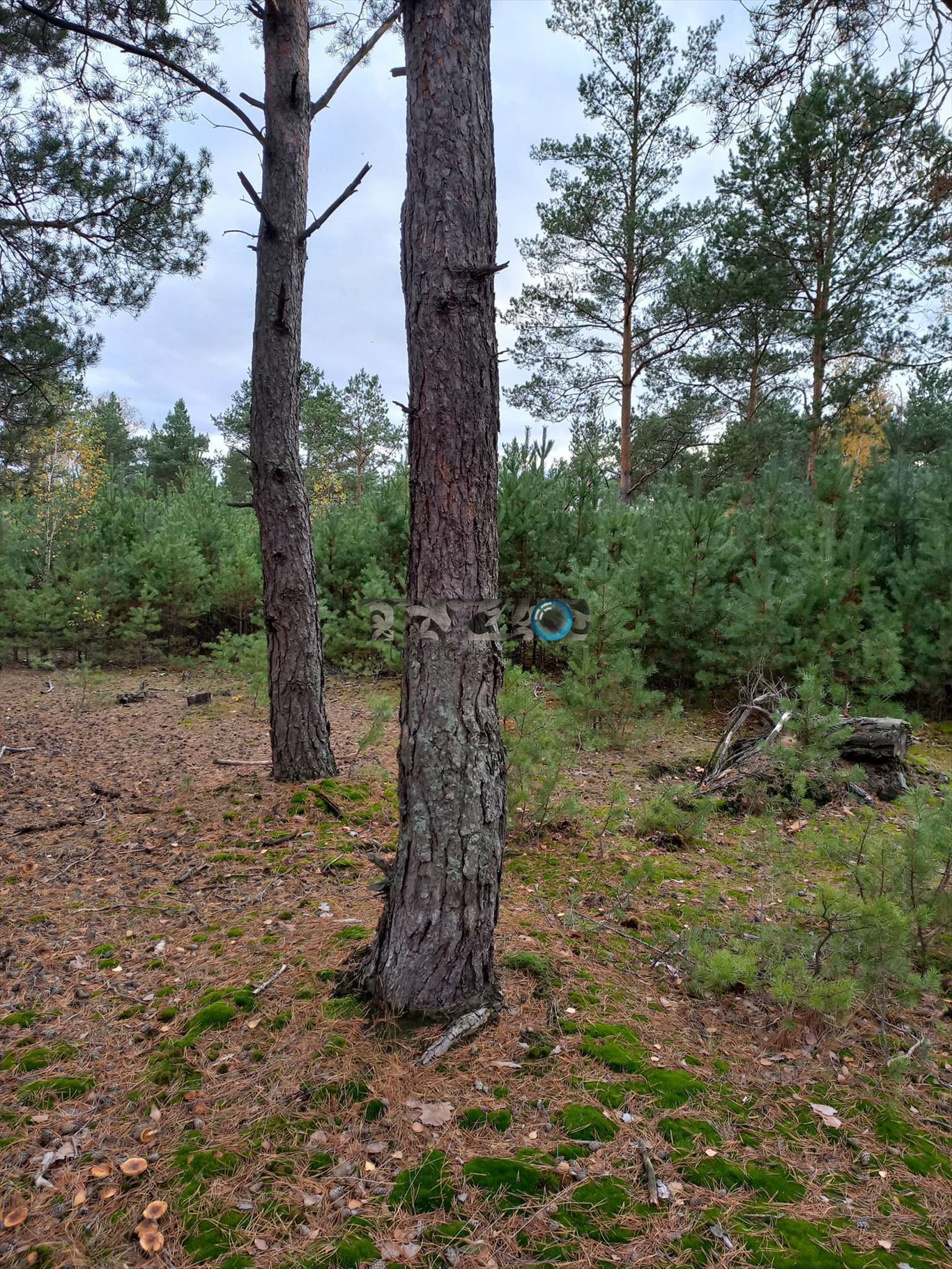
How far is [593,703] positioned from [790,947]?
12.4ft

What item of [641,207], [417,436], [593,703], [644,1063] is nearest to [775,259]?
[641,207]

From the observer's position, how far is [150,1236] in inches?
58.3

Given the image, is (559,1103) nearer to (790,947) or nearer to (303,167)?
(790,947)

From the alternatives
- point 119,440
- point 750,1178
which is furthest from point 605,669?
point 119,440

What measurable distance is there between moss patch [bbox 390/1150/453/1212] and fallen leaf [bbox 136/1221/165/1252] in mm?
499

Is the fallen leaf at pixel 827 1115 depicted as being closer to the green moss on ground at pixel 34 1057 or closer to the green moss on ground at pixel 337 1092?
the green moss on ground at pixel 337 1092

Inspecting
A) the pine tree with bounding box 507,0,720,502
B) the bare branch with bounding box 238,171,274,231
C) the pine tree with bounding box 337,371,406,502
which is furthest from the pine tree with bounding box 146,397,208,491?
the bare branch with bounding box 238,171,274,231

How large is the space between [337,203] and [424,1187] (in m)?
4.55

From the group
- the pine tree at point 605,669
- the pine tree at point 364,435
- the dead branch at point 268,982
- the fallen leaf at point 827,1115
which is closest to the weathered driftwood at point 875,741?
the pine tree at point 605,669

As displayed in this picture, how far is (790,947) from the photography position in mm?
2512

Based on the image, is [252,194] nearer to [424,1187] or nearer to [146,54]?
[146,54]

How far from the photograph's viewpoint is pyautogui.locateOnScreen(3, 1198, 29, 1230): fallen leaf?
1515mm

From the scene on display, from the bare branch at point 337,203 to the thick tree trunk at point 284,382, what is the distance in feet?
0.35

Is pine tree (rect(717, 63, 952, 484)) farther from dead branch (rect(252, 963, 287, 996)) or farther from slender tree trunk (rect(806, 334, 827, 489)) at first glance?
dead branch (rect(252, 963, 287, 996))
